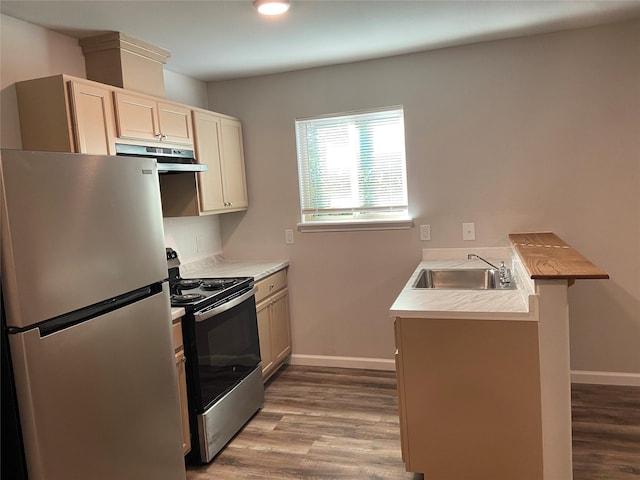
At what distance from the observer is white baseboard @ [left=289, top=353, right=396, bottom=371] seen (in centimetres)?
386

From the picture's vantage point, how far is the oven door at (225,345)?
105 inches

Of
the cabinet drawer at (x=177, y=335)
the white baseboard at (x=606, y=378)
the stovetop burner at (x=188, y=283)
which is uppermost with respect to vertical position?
the stovetop burner at (x=188, y=283)

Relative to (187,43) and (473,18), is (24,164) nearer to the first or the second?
(187,43)

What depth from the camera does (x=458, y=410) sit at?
2.23 m

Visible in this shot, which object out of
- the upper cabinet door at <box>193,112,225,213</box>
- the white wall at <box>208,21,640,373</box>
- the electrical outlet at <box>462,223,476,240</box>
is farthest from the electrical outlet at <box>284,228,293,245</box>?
the electrical outlet at <box>462,223,476,240</box>

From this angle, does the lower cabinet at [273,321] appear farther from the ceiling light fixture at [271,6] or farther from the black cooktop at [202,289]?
the ceiling light fixture at [271,6]

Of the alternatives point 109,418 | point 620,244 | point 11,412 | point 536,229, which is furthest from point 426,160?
→ point 11,412

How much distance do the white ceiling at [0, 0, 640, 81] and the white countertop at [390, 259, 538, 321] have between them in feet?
5.06

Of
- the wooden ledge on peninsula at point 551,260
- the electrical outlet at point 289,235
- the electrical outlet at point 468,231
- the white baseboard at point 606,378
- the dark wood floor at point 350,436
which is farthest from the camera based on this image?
the electrical outlet at point 289,235

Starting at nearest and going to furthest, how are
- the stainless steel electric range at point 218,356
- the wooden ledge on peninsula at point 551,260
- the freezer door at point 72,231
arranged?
the freezer door at point 72,231 < the wooden ledge on peninsula at point 551,260 < the stainless steel electric range at point 218,356

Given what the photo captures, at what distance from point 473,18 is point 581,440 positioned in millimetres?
2518

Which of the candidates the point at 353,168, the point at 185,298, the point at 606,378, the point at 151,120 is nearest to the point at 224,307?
the point at 185,298

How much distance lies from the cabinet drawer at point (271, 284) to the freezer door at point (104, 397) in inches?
49.8

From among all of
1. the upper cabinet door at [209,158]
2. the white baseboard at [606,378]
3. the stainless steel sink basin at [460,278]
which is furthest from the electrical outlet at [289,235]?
the white baseboard at [606,378]
